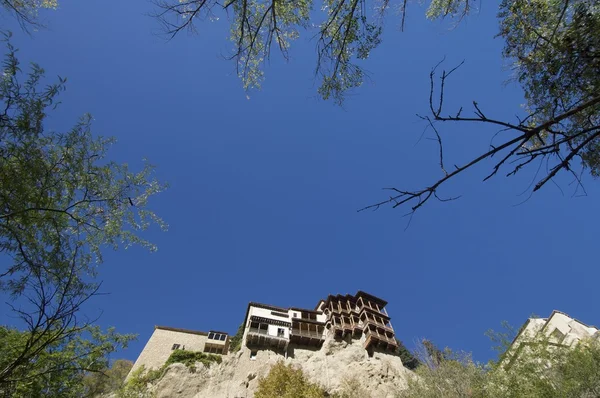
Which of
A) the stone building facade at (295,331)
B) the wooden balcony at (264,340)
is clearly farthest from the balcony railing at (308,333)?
the wooden balcony at (264,340)

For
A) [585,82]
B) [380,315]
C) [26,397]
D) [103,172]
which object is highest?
[380,315]

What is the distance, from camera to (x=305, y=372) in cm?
3056

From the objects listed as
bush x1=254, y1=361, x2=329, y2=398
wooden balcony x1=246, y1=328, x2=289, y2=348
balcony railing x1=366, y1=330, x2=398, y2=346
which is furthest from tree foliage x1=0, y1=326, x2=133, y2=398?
balcony railing x1=366, y1=330, x2=398, y2=346

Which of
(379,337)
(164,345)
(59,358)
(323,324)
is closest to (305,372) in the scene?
(323,324)

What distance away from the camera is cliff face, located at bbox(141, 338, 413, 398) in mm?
27906

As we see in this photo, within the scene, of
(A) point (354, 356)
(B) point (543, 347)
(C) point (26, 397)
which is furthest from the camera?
(A) point (354, 356)

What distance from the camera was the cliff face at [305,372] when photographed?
27.9 meters

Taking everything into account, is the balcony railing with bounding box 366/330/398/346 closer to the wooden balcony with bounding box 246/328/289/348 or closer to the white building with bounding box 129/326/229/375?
the wooden balcony with bounding box 246/328/289/348

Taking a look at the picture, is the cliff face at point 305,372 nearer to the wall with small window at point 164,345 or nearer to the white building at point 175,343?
the white building at point 175,343

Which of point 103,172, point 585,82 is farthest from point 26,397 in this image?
point 585,82

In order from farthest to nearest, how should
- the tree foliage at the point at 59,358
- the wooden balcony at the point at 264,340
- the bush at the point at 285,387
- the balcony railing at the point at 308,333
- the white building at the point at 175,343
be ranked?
1. the balcony railing at the point at 308,333
2. the white building at the point at 175,343
3. the wooden balcony at the point at 264,340
4. the bush at the point at 285,387
5. the tree foliage at the point at 59,358

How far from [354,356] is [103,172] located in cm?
3101

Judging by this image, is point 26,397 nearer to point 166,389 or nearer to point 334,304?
point 166,389

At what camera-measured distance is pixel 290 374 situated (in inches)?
1001
